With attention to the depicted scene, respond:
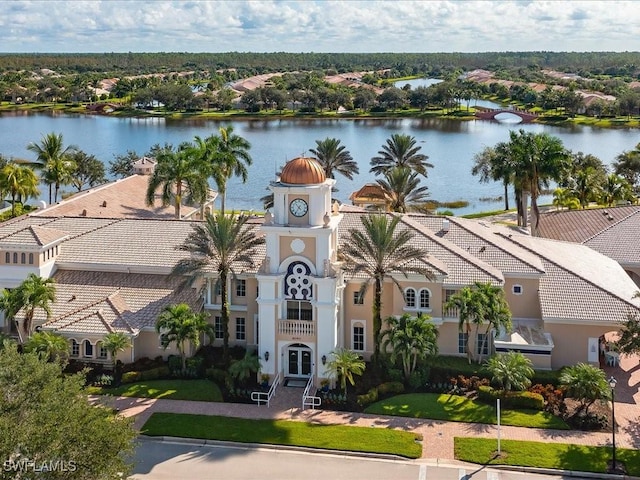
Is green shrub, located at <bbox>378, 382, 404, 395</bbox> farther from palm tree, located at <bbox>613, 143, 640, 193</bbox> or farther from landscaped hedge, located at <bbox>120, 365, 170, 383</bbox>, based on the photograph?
palm tree, located at <bbox>613, 143, 640, 193</bbox>

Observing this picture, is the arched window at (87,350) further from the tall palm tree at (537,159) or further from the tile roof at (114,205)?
the tall palm tree at (537,159)

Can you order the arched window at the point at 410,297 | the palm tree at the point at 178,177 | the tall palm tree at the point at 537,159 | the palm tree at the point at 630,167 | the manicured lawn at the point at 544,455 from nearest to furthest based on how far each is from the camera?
the manicured lawn at the point at 544,455
the arched window at the point at 410,297
the palm tree at the point at 178,177
the tall palm tree at the point at 537,159
the palm tree at the point at 630,167

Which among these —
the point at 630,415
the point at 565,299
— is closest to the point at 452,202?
the point at 565,299

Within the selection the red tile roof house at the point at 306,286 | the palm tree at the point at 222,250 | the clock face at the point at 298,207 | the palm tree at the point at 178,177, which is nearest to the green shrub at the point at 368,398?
the red tile roof house at the point at 306,286

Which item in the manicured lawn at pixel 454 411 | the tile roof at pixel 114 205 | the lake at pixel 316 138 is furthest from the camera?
the lake at pixel 316 138

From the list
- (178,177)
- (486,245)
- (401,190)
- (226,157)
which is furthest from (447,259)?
(226,157)

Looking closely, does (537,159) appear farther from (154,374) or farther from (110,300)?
(154,374)
